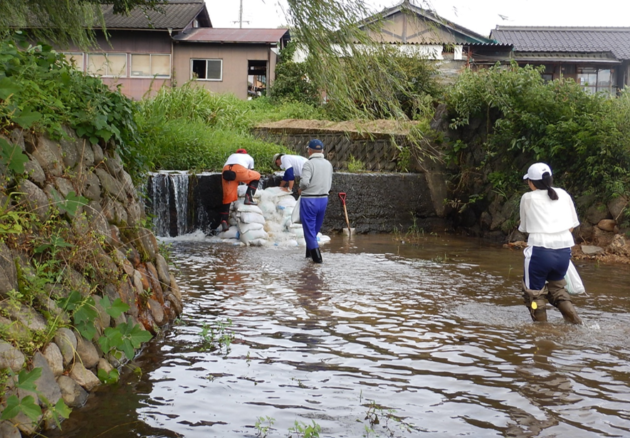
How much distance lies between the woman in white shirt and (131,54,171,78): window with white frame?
27093 millimetres

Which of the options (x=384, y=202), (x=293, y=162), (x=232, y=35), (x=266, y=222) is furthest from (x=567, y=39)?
(x=266, y=222)

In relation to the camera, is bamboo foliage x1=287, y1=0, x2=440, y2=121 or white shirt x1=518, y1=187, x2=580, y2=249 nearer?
bamboo foliage x1=287, y1=0, x2=440, y2=121

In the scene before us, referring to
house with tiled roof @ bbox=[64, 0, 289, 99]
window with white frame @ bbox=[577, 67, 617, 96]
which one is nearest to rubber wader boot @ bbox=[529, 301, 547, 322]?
window with white frame @ bbox=[577, 67, 617, 96]

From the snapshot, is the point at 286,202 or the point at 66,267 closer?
the point at 66,267

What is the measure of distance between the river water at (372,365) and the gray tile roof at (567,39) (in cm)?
2290

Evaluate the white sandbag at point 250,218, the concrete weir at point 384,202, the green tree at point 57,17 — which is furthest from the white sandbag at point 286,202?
the green tree at point 57,17

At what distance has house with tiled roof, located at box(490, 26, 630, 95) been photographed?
1164 inches

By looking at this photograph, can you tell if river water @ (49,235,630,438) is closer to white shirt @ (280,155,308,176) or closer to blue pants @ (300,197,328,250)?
blue pants @ (300,197,328,250)

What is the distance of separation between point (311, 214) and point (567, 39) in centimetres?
2459

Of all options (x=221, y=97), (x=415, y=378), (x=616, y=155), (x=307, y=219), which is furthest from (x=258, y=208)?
(x=221, y=97)

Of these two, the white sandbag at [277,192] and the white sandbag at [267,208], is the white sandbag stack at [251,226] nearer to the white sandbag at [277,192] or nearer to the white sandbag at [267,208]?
the white sandbag at [267,208]

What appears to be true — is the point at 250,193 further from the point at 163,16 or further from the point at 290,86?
the point at 163,16

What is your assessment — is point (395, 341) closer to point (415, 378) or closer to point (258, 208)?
point (415, 378)

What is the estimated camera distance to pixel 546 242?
690 centimetres
